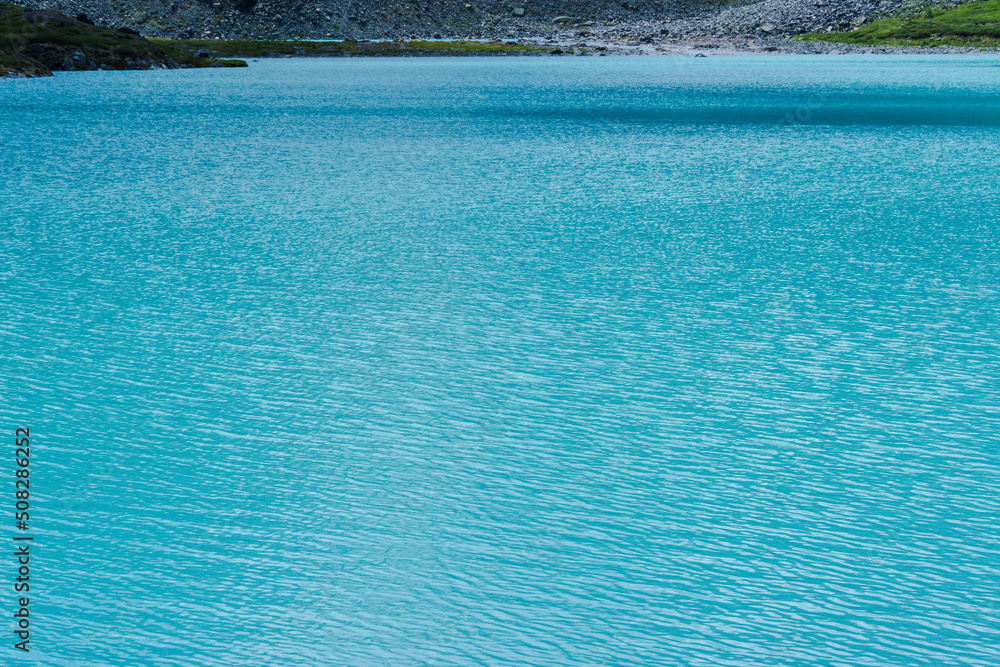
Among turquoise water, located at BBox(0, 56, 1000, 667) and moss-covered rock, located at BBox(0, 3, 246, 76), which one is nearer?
turquoise water, located at BBox(0, 56, 1000, 667)

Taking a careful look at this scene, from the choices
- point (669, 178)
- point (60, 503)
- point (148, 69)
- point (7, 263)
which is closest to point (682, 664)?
point (60, 503)

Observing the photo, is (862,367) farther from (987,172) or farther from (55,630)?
(987,172)

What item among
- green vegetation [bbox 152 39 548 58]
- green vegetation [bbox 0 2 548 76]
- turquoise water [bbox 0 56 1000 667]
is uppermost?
green vegetation [bbox 152 39 548 58]

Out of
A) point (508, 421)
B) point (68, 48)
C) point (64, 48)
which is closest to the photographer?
point (508, 421)

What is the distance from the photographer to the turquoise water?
9.02 metres

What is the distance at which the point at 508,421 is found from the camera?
44.5 ft

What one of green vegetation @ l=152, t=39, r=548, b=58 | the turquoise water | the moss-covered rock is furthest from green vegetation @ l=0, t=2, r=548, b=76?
the turquoise water

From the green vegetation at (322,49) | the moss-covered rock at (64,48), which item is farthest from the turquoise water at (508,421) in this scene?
the green vegetation at (322,49)

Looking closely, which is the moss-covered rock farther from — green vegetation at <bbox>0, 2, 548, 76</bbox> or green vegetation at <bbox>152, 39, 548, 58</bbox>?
green vegetation at <bbox>152, 39, 548, 58</bbox>

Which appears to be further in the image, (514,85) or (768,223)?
(514,85)

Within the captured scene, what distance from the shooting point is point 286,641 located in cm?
865

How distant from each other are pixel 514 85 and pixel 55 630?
92894mm

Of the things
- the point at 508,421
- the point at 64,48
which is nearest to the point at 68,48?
the point at 64,48

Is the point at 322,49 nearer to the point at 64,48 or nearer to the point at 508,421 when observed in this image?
the point at 64,48
